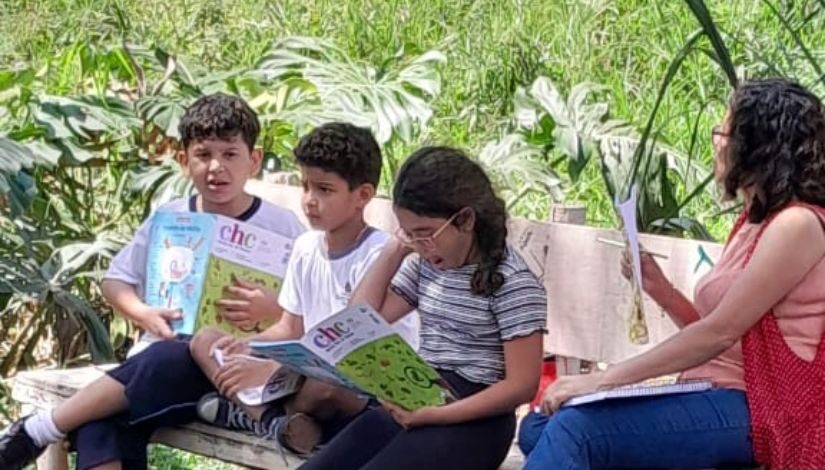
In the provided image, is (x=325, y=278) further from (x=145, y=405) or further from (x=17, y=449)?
(x=17, y=449)

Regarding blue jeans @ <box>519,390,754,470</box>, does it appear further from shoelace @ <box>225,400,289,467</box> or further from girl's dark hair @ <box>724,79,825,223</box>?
shoelace @ <box>225,400,289,467</box>

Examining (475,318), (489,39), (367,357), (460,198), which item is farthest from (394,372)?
(489,39)

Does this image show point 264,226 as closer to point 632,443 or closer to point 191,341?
point 191,341

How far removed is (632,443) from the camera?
10.3 feet

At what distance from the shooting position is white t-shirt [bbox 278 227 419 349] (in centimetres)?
383

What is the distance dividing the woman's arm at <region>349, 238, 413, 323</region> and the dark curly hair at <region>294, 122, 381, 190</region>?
25cm

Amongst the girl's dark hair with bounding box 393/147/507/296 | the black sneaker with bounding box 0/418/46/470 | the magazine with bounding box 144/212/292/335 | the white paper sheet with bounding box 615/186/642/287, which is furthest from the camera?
the magazine with bounding box 144/212/292/335

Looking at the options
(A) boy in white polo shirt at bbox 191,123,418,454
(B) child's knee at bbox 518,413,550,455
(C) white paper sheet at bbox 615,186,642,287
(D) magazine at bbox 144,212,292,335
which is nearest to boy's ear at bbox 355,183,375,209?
(A) boy in white polo shirt at bbox 191,123,418,454

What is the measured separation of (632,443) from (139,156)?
124 inches

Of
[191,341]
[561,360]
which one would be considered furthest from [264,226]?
[561,360]

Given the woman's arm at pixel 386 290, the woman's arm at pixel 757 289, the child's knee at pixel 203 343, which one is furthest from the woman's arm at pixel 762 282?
the child's knee at pixel 203 343

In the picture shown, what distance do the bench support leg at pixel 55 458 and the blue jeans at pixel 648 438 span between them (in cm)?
154

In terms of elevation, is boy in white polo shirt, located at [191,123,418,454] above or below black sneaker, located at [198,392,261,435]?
above

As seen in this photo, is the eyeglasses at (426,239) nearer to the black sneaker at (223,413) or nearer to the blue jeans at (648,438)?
the blue jeans at (648,438)
